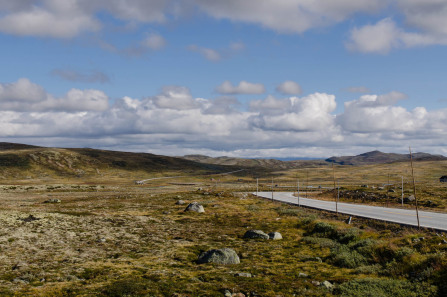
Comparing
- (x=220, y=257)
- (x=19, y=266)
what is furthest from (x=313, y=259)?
(x=19, y=266)

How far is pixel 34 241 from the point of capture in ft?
101

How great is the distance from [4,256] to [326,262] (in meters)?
24.8

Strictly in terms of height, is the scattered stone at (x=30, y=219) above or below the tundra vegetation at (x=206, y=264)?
above

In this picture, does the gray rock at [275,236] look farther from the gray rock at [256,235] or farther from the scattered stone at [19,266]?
the scattered stone at [19,266]

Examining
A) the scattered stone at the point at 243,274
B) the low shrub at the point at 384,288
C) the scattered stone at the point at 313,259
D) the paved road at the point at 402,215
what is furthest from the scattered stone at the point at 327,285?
the paved road at the point at 402,215

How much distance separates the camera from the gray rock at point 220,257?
2595 centimetres

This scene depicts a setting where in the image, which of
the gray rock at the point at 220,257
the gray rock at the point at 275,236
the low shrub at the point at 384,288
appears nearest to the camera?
the low shrub at the point at 384,288

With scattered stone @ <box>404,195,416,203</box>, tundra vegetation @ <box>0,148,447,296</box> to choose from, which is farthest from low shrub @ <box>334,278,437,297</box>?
scattered stone @ <box>404,195,416,203</box>

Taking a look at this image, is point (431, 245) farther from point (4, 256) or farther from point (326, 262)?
point (4, 256)

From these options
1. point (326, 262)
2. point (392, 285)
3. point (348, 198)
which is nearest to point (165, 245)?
point (326, 262)

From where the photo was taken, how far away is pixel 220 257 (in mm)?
26250

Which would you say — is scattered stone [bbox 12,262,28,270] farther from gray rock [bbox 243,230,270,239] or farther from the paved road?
the paved road

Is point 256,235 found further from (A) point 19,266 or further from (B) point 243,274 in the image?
(A) point 19,266

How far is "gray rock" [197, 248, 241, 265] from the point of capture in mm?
25953
